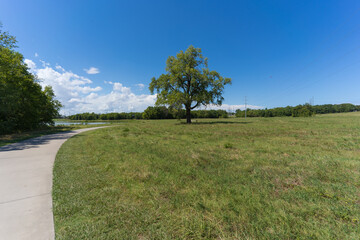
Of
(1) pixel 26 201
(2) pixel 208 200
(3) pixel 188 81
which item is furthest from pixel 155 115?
(2) pixel 208 200

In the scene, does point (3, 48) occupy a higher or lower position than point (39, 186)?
higher

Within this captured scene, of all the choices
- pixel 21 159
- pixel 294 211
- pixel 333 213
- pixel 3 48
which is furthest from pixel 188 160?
pixel 3 48

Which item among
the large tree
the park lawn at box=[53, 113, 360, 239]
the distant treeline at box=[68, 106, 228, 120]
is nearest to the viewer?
the park lawn at box=[53, 113, 360, 239]

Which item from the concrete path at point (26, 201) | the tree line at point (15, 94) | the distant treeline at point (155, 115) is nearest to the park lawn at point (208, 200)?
the concrete path at point (26, 201)

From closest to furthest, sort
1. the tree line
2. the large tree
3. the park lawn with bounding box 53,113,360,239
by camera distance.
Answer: the park lawn with bounding box 53,113,360,239, the tree line, the large tree

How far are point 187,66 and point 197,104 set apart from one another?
7.55m

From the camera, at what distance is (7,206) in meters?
2.84

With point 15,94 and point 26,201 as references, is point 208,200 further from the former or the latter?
point 15,94

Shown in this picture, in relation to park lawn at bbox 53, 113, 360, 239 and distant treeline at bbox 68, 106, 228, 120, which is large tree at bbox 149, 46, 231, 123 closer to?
park lawn at bbox 53, 113, 360, 239

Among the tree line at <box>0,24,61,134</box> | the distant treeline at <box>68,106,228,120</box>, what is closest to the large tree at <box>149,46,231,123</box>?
the tree line at <box>0,24,61,134</box>

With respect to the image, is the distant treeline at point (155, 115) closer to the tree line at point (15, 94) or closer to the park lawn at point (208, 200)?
the tree line at point (15, 94)

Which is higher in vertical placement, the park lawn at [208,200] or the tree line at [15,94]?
the tree line at [15,94]

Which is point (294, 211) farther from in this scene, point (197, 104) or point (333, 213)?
point (197, 104)

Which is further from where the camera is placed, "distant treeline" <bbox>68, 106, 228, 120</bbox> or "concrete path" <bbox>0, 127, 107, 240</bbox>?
"distant treeline" <bbox>68, 106, 228, 120</bbox>
